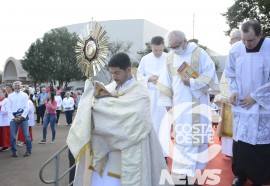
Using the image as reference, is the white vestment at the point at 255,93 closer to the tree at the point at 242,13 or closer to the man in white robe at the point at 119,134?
the man in white robe at the point at 119,134

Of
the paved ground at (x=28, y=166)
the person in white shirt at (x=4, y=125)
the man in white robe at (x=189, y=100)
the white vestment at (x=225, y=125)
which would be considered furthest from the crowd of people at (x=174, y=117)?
the person in white shirt at (x=4, y=125)

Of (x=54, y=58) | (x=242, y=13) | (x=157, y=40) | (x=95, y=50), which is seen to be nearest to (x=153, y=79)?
(x=157, y=40)

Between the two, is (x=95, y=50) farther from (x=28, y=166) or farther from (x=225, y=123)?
(x=28, y=166)

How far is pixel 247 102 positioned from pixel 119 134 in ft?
5.73

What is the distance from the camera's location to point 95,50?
3.39 meters

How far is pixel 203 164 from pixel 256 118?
99 centimetres

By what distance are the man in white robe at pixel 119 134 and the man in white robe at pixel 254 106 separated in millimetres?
1248

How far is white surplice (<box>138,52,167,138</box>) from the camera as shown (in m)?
5.49

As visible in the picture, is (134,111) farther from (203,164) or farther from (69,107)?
(69,107)

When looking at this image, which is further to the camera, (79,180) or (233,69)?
(233,69)

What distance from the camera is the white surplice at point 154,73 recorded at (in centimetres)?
549

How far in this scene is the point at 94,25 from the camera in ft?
11.3

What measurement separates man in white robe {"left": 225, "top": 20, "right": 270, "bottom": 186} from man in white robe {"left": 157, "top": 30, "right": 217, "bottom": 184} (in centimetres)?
51

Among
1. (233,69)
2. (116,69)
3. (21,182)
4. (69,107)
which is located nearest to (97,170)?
(116,69)
